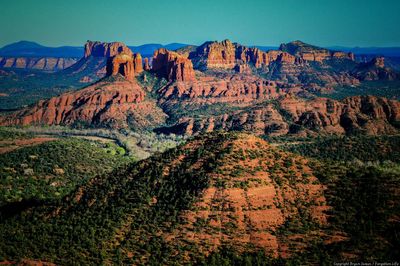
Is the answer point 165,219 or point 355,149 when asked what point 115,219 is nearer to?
point 165,219

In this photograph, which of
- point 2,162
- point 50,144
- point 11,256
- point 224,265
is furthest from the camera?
point 50,144

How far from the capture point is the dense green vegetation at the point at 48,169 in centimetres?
9788

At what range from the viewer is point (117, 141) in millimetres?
179500

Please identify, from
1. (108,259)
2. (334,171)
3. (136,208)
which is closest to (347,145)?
(334,171)

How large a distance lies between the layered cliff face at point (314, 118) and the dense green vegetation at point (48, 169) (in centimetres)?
5838

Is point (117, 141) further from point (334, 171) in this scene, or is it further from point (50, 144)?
point (334, 171)

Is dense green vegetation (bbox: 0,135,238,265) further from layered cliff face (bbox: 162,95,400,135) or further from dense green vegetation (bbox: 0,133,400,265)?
layered cliff face (bbox: 162,95,400,135)

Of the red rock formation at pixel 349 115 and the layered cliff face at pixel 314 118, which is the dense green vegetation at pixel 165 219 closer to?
the layered cliff face at pixel 314 118

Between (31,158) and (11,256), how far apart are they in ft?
208

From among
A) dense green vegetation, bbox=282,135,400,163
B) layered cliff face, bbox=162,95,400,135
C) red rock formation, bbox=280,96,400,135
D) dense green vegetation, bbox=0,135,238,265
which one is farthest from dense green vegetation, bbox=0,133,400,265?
red rock formation, bbox=280,96,400,135

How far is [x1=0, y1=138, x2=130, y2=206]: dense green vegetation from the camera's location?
9788cm

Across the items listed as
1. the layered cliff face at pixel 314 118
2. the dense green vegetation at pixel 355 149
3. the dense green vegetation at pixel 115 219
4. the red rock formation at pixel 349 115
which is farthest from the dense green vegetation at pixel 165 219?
the red rock formation at pixel 349 115

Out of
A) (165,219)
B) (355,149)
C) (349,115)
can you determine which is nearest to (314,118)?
(349,115)

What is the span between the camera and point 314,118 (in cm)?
17525
